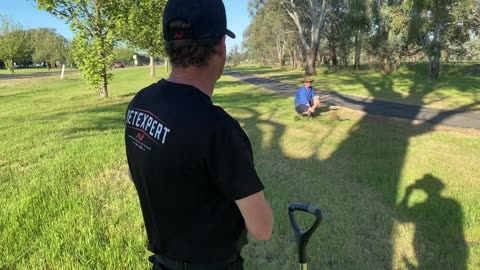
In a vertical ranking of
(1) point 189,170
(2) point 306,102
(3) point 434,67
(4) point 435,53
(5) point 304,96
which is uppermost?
(4) point 435,53

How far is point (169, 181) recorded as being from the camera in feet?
4.96

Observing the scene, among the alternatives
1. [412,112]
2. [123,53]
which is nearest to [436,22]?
[412,112]

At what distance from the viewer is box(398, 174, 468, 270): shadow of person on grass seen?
3.75 metres

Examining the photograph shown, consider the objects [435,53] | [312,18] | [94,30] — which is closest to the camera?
[94,30]

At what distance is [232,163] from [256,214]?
0.22 meters

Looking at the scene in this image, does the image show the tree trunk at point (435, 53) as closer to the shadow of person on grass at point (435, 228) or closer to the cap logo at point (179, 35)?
the shadow of person on grass at point (435, 228)

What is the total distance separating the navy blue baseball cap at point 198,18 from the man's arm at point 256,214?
1.93 ft

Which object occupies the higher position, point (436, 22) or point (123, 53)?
point (123, 53)

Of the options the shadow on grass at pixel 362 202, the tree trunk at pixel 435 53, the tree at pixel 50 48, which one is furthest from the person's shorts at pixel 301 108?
the tree at pixel 50 48

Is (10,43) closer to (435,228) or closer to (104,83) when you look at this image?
(104,83)

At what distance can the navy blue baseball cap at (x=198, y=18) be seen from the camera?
149cm

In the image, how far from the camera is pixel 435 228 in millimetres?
4336

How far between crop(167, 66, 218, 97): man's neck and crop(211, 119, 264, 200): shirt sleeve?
0.22 meters

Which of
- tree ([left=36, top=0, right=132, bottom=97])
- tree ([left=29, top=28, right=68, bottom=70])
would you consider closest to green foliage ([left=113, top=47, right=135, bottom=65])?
tree ([left=36, top=0, right=132, bottom=97])
